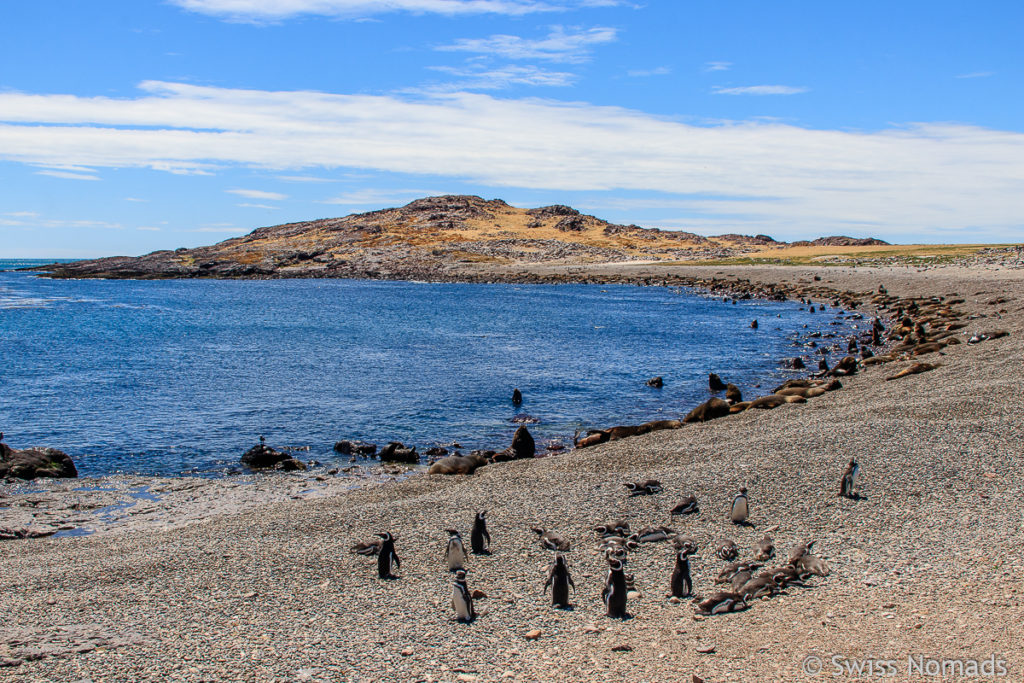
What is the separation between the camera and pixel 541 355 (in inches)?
1959

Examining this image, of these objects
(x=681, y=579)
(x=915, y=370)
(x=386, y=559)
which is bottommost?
(x=386, y=559)

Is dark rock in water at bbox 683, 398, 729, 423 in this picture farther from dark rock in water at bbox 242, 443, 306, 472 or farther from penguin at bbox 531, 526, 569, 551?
dark rock in water at bbox 242, 443, 306, 472

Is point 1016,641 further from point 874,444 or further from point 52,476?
point 52,476

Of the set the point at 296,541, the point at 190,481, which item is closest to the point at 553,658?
the point at 296,541

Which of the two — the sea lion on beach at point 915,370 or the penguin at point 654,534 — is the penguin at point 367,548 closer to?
the penguin at point 654,534

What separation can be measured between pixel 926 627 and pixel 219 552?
501 inches

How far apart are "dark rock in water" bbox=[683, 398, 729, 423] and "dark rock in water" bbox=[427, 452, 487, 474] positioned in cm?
867

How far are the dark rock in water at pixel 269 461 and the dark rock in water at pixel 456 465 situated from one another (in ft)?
15.7

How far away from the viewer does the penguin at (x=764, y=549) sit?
13.3 metres

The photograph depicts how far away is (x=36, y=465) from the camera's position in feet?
77.4

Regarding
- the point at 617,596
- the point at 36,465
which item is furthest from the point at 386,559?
the point at 36,465

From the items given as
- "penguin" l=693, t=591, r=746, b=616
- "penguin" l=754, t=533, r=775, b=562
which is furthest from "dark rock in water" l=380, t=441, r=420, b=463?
"penguin" l=693, t=591, r=746, b=616

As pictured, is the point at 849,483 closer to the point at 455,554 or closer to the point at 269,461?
the point at 455,554

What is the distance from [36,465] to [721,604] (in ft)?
70.8
